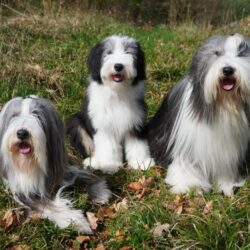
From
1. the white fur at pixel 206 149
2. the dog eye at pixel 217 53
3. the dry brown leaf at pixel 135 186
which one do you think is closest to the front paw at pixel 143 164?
the dry brown leaf at pixel 135 186

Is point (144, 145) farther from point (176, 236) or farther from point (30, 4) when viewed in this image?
point (30, 4)

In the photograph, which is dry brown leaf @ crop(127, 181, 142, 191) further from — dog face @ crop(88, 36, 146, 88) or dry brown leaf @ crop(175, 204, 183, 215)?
dog face @ crop(88, 36, 146, 88)

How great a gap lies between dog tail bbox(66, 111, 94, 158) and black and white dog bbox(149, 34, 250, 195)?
0.71 m

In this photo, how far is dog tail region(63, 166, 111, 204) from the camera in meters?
4.31

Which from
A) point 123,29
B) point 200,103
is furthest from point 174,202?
point 123,29

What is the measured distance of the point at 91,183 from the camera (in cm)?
441

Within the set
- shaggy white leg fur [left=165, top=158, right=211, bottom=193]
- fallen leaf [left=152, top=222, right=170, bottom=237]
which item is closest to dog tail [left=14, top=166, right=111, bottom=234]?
fallen leaf [left=152, top=222, right=170, bottom=237]

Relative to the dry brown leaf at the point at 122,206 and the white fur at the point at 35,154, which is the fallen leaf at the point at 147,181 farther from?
the white fur at the point at 35,154

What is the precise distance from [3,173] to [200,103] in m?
1.53

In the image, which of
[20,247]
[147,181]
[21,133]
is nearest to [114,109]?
[147,181]

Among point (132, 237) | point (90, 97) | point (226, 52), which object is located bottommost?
point (132, 237)

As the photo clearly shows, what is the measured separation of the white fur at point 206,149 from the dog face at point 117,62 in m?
0.61

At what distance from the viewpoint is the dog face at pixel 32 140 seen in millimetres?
3648

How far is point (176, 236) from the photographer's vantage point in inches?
144
